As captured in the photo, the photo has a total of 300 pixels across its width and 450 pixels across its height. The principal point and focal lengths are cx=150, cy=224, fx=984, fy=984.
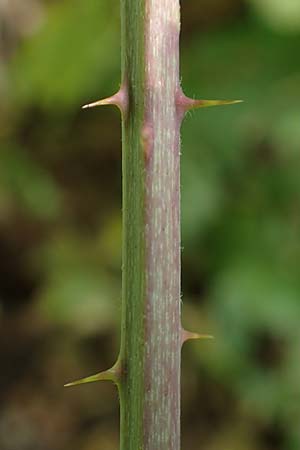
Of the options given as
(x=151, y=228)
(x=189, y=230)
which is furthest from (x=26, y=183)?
(x=151, y=228)

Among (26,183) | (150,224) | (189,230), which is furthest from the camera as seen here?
(26,183)

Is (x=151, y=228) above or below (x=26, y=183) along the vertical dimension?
above

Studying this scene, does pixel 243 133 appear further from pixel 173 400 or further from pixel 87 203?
pixel 173 400

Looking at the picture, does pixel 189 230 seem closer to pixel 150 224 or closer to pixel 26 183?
pixel 26 183

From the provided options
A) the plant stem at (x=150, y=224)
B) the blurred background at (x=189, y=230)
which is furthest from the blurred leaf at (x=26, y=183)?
the plant stem at (x=150, y=224)

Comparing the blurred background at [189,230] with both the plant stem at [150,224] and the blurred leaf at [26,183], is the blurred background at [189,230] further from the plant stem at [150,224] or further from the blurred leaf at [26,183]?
the plant stem at [150,224]

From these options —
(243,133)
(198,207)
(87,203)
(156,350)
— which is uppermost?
(156,350)

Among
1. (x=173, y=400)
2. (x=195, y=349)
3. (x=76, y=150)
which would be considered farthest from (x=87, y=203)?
(x=173, y=400)

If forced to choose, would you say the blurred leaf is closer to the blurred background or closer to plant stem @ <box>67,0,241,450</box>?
the blurred background
